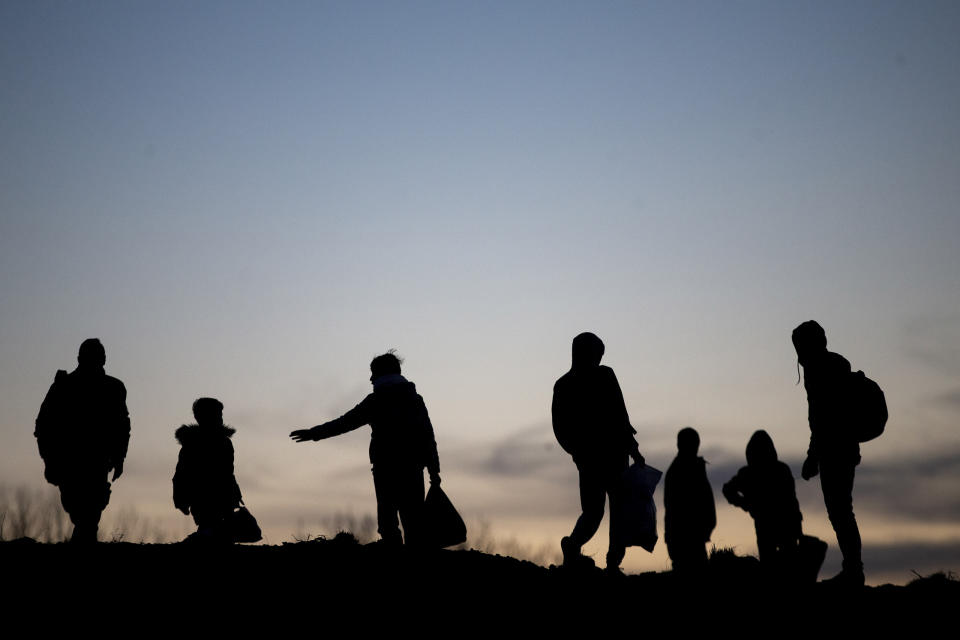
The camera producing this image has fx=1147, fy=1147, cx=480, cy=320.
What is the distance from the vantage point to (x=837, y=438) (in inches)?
405

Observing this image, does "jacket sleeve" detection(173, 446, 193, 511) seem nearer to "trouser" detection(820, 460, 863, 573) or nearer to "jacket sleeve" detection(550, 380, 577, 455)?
"jacket sleeve" detection(550, 380, 577, 455)

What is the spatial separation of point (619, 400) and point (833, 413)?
195 centimetres

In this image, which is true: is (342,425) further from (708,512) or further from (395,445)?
(708,512)

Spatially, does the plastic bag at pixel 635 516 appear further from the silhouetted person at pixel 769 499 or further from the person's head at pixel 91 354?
the person's head at pixel 91 354

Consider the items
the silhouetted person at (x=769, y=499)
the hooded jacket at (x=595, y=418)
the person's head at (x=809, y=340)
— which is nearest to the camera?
the silhouetted person at (x=769, y=499)

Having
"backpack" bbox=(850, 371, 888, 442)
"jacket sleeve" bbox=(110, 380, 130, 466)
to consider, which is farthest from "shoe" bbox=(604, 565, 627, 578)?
"jacket sleeve" bbox=(110, 380, 130, 466)

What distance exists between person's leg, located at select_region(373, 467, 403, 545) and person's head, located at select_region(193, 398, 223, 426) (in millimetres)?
2096

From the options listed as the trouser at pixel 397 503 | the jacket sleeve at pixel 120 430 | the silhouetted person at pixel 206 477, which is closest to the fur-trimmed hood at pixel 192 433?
the silhouetted person at pixel 206 477

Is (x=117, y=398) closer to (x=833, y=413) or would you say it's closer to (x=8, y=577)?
(x=8, y=577)

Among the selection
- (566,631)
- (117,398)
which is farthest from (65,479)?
(566,631)

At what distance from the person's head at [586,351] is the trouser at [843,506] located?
2.30m

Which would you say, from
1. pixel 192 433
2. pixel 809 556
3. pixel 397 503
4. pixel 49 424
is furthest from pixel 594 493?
pixel 49 424

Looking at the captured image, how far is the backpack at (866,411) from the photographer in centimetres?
1030

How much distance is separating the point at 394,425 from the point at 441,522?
1.06 m
